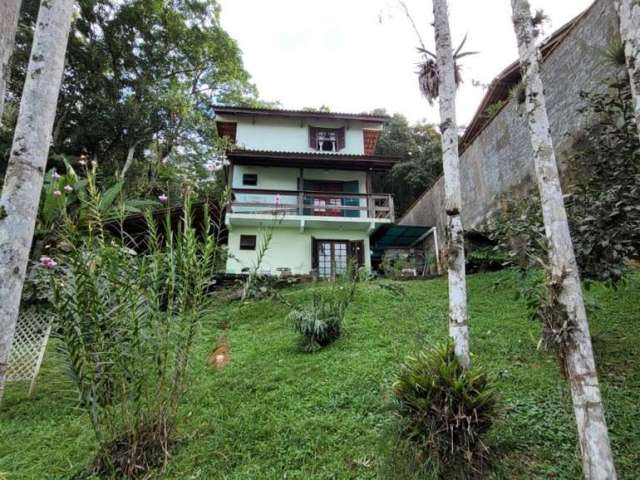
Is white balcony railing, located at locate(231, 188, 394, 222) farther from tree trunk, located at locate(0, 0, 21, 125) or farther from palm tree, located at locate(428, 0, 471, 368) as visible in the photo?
tree trunk, located at locate(0, 0, 21, 125)

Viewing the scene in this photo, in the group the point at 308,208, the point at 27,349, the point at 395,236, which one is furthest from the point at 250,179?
the point at 27,349

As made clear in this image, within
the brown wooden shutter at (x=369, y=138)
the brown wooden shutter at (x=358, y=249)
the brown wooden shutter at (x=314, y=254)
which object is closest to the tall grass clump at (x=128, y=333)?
the brown wooden shutter at (x=314, y=254)

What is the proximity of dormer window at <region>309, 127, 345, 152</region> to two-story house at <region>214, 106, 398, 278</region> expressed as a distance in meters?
0.04

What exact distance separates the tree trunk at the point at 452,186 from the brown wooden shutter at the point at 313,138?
11.0 meters

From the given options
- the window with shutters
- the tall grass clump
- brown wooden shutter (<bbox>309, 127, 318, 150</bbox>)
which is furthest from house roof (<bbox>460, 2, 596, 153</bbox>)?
the tall grass clump

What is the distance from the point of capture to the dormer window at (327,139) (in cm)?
1488

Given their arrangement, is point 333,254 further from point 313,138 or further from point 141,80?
point 141,80

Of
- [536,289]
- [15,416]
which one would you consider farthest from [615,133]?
[15,416]

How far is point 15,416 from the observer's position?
14.2 feet

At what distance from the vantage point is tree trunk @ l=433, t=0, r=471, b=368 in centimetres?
308

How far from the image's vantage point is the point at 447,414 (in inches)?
102

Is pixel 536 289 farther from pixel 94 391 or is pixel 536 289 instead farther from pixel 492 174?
pixel 492 174

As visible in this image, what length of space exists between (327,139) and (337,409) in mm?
12757

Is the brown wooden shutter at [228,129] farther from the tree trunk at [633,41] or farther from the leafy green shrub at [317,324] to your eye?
the tree trunk at [633,41]
